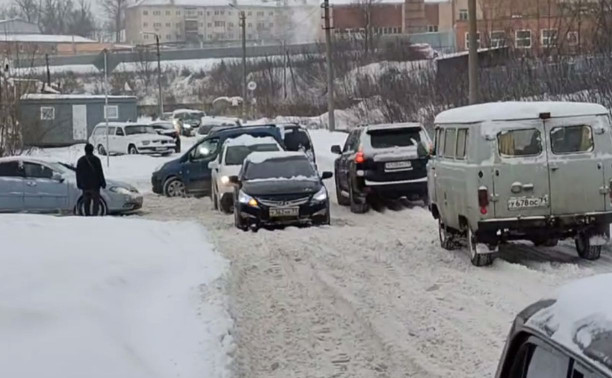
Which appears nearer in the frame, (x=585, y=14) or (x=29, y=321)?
(x=29, y=321)

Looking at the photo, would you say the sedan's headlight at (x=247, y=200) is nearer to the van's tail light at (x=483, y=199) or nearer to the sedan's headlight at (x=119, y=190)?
the sedan's headlight at (x=119, y=190)

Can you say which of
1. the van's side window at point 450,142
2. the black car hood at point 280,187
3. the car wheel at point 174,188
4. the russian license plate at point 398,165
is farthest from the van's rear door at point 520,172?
the car wheel at point 174,188

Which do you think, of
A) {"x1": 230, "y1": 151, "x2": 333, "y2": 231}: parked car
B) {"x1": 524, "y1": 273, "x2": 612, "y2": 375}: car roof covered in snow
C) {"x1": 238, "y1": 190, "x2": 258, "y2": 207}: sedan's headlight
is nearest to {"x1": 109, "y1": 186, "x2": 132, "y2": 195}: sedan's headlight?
{"x1": 230, "y1": 151, "x2": 333, "y2": 231}: parked car

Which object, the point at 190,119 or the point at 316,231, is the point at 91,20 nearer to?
the point at 190,119

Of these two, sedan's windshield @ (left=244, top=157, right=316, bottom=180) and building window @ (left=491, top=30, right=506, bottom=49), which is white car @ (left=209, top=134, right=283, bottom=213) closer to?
sedan's windshield @ (left=244, top=157, right=316, bottom=180)

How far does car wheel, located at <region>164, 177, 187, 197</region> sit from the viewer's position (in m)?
26.3

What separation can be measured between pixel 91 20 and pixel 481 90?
13728 centimetres

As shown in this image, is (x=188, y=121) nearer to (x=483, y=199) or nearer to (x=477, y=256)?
(x=477, y=256)

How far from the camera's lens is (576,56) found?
122ft

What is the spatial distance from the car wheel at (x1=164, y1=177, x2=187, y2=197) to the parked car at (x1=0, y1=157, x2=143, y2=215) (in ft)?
13.8

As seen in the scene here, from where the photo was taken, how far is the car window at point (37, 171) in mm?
21938

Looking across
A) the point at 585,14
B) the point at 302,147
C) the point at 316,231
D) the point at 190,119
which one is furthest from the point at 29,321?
the point at 190,119

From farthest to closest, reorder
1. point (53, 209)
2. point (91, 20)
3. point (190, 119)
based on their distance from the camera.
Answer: point (91, 20) < point (190, 119) < point (53, 209)

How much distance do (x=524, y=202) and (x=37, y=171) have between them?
43.1ft
